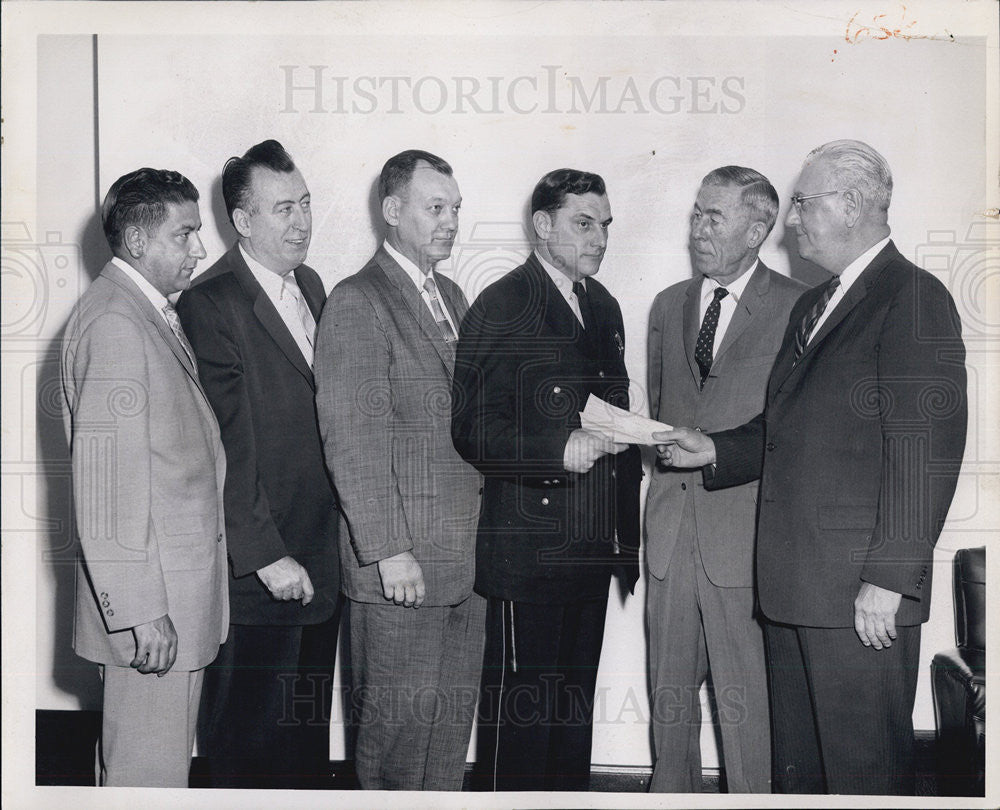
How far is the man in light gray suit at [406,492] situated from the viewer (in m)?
3.00

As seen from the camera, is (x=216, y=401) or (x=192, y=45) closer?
(x=216, y=401)

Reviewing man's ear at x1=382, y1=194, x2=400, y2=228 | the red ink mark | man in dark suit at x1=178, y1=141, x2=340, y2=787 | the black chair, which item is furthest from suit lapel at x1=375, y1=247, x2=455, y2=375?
the black chair

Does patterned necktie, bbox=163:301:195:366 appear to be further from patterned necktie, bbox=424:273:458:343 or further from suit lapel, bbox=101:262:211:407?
patterned necktie, bbox=424:273:458:343

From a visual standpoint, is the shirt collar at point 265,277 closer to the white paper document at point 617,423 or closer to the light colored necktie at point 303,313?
the light colored necktie at point 303,313

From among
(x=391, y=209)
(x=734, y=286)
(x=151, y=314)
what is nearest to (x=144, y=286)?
(x=151, y=314)

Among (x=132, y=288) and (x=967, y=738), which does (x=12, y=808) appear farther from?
(x=967, y=738)

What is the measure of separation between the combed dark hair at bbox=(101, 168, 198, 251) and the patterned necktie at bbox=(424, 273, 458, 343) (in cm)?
80

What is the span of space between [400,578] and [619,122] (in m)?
1.59

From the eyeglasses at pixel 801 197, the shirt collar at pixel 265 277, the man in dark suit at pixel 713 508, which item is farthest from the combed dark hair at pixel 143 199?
the eyeglasses at pixel 801 197

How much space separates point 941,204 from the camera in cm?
318

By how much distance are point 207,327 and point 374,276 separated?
0.53m

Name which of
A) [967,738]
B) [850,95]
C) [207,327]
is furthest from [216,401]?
[967,738]

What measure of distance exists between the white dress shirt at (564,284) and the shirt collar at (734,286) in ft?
1.32

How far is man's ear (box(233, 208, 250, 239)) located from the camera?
3129 millimetres
